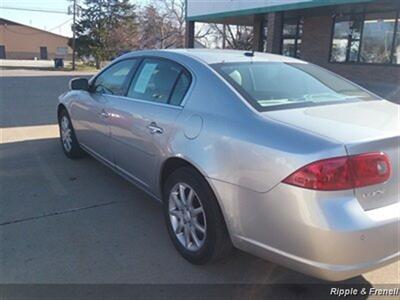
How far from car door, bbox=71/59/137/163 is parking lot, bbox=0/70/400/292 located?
1.53 ft

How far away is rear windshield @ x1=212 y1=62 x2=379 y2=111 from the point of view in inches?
A: 112

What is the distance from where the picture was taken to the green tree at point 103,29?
4222cm

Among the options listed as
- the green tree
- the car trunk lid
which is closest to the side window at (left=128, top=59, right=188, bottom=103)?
the car trunk lid

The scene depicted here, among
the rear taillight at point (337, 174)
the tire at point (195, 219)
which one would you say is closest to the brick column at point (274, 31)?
the tire at point (195, 219)

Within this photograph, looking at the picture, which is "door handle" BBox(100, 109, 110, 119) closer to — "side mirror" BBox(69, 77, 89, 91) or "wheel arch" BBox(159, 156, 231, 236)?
"side mirror" BBox(69, 77, 89, 91)

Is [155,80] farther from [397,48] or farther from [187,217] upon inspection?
[397,48]

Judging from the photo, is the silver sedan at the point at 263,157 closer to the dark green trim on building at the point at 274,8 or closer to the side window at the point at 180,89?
the side window at the point at 180,89

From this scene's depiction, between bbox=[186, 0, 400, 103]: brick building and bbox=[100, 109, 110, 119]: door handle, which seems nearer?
bbox=[100, 109, 110, 119]: door handle

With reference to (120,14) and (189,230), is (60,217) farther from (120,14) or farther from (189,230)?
(120,14)

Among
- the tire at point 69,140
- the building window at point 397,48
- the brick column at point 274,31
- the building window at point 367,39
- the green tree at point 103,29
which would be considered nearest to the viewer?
the tire at point 69,140

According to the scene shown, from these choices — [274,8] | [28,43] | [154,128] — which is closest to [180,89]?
[154,128]

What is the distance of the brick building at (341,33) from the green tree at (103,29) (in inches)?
1003

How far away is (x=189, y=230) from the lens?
3.06m

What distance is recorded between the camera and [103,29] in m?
42.4
